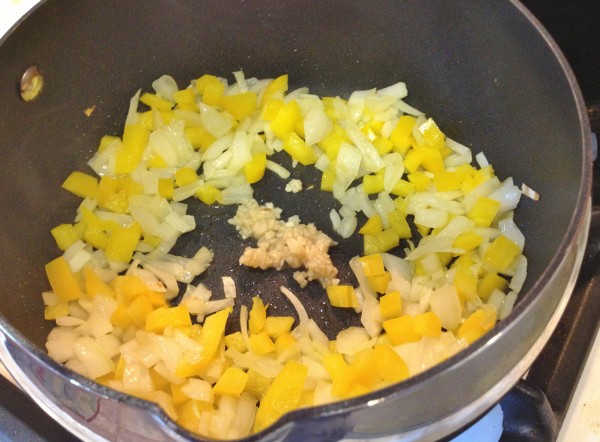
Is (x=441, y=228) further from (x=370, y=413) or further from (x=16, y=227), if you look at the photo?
(x=16, y=227)

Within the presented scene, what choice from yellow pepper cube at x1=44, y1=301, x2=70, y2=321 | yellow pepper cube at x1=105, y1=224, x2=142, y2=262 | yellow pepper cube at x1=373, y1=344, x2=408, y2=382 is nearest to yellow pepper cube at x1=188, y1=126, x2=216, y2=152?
yellow pepper cube at x1=105, y1=224, x2=142, y2=262

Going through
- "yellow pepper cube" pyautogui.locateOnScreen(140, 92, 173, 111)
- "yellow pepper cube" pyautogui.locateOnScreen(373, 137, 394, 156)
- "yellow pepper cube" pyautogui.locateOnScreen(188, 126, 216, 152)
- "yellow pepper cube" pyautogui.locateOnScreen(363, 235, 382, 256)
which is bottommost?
"yellow pepper cube" pyautogui.locateOnScreen(363, 235, 382, 256)

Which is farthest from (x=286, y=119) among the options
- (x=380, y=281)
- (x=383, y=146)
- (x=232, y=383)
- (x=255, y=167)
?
(x=232, y=383)

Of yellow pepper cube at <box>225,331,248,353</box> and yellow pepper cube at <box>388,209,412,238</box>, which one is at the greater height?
yellow pepper cube at <box>225,331,248,353</box>

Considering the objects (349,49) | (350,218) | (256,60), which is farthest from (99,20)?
(350,218)

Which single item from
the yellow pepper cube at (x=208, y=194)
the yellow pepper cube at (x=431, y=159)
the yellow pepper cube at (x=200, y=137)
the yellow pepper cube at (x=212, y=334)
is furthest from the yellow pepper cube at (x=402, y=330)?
the yellow pepper cube at (x=200, y=137)

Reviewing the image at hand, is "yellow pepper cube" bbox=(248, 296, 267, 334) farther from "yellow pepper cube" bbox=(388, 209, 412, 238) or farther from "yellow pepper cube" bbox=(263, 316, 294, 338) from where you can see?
"yellow pepper cube" bbox=(388, 209, 412, 238)
